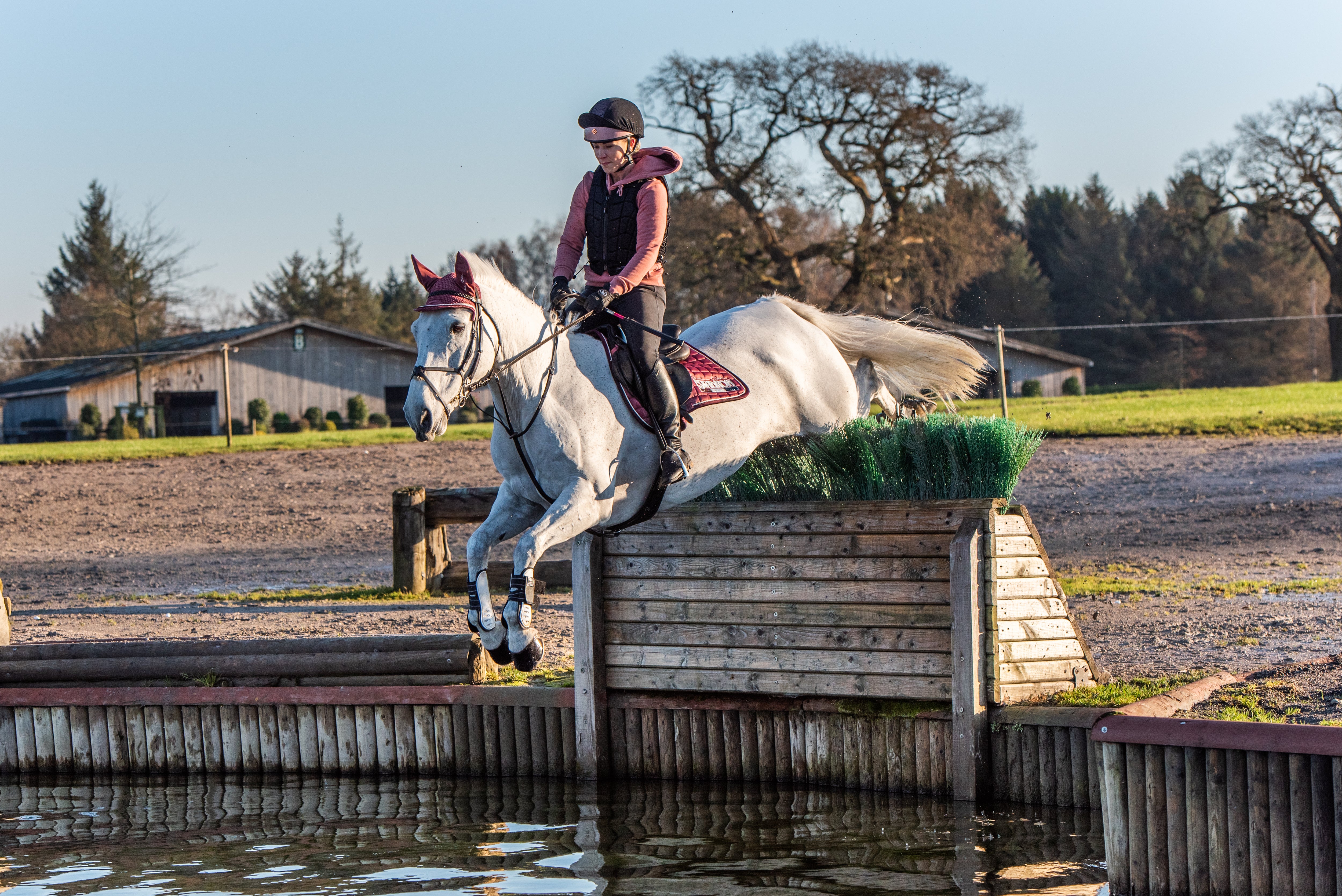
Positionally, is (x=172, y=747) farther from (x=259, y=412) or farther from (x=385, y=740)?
(x=259, y=412)

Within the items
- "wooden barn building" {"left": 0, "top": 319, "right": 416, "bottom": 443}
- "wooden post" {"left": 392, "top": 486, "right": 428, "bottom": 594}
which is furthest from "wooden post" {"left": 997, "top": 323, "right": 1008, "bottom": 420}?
"wooden barn building" {"left": 0, "top": 319, "right": 416, "bottom": 443}

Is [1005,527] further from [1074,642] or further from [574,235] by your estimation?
[574,235]

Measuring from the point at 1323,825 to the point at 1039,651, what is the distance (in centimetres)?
183

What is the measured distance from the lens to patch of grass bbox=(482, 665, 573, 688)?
6746 mm

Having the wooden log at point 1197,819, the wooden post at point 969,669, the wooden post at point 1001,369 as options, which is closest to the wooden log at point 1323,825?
the wooden log at point 1197,819

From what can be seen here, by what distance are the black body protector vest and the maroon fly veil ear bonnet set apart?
2.93ft

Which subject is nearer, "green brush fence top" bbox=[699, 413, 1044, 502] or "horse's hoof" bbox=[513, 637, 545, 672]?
"horse's hoof" bbox=[513, 637, 545, 672]

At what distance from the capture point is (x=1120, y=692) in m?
5.74

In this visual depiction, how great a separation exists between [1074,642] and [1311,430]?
1303cm

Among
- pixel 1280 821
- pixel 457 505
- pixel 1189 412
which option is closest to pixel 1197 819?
pixel 1280 821

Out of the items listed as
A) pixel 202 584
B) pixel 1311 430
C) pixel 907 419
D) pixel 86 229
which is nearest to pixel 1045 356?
pixel 1311 430

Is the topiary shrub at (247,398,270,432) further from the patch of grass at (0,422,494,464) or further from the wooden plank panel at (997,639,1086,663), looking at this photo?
the wooden plank panel at (997,639,1086,663)

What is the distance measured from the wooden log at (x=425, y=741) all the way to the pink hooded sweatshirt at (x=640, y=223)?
7.84ft

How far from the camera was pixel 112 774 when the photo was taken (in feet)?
23.1
